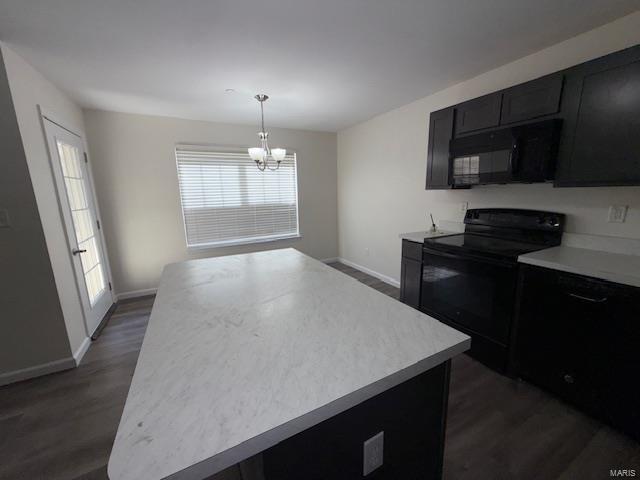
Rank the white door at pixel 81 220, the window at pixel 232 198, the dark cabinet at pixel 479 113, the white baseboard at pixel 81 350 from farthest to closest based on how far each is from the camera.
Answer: the window at pixel 232 198, the white door at pixel 81 220, the white baseboard at pixel 81 350, the dark cabinet at pixel 479 113

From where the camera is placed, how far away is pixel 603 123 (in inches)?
62.7

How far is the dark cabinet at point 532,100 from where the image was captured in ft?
5.84

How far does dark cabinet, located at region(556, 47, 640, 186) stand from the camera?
1.48 m

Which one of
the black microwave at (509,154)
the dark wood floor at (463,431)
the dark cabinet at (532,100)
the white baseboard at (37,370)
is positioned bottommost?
the dark wood floor at (463,431)

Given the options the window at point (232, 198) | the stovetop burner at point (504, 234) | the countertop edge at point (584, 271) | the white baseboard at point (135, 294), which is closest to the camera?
the countertop edge at point (584, 271)

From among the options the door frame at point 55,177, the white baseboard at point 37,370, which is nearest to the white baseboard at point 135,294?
the door frame at point 55,177

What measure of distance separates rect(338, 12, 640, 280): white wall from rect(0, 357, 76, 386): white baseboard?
12.1 ft

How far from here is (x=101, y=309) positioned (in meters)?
2.97

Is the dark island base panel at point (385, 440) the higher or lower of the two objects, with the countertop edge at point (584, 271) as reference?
lower

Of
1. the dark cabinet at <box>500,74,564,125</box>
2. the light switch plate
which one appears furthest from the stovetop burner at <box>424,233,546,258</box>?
the light switch plate

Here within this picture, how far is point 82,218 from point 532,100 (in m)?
4.35

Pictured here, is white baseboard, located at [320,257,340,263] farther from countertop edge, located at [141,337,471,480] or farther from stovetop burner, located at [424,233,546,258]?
countertop edge, located at [141,337,471,480]

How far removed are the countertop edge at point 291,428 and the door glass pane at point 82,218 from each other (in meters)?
3.02

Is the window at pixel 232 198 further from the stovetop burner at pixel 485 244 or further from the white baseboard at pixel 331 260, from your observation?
the stovetop burner at pixel 485 244
